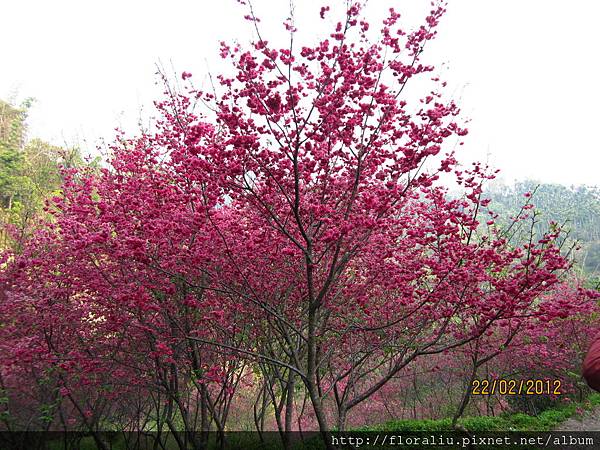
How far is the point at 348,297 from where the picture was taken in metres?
6.12

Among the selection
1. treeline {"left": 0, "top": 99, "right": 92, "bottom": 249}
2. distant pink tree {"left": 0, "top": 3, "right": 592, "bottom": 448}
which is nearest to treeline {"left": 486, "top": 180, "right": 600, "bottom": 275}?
treeline {"left": 0, "top": 99, "right": 92, "bottom": 249}

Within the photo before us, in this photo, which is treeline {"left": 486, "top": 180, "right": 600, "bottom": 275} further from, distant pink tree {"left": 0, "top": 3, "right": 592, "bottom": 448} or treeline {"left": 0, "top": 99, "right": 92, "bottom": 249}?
distant pink tree {"left": 0, "top": 3, "right": 592, "bottom": 448}

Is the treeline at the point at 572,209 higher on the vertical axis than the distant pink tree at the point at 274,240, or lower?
higher

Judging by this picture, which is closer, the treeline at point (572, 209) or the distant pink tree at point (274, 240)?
the distant pink tree at point (274, 240)

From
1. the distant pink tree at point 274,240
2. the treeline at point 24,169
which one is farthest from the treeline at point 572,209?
the distant pink tree at point 274,240

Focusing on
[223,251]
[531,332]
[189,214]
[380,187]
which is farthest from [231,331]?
[531,332]

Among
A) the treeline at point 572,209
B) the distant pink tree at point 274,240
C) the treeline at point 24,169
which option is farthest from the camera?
the treeline at point 572,209

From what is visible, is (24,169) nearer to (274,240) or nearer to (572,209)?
(274,240)

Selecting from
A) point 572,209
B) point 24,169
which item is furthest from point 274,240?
point 572,209

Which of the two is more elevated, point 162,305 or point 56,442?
point 162,305

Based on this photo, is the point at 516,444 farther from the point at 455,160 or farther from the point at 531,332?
the point at 455,160

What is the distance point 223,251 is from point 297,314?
7.06 ft

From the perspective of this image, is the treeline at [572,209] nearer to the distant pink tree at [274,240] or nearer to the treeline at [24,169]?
the treeline at [24,169]

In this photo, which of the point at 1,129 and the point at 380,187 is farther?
the point at 1,129
